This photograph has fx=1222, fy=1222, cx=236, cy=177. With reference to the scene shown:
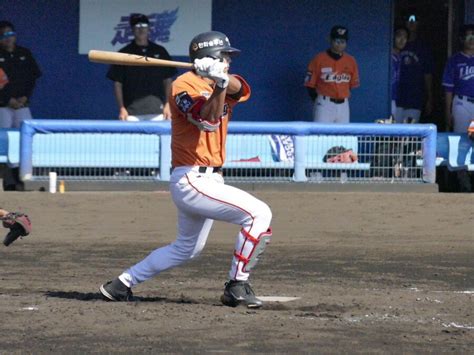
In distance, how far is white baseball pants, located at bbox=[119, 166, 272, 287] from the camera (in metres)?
6.91

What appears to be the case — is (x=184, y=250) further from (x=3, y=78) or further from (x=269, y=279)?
(x=3, y=78)

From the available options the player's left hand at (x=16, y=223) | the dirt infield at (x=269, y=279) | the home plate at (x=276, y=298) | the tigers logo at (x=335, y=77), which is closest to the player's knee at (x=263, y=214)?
the dirt infield at (x=269, y=279)

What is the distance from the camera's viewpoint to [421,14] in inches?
649

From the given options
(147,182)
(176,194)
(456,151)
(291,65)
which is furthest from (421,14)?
(176,194)

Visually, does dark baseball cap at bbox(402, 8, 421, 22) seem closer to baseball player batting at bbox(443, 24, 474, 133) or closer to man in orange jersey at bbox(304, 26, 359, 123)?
baseball player batting at bbox(443, 24, 474, 133)

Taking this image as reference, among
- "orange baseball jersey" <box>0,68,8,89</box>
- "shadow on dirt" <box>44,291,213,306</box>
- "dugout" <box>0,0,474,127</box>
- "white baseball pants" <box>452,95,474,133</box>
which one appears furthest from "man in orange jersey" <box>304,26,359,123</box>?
"shadow on dirt" <box>44,291,213,306</box>

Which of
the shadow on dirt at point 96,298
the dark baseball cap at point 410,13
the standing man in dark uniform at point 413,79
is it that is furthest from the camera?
the dark baseball cap at point 410,13

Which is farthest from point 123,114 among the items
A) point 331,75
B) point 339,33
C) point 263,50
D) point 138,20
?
point 339,33

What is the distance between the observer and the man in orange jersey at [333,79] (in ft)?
46.1

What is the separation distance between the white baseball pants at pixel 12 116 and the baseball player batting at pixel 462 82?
482 centimetres

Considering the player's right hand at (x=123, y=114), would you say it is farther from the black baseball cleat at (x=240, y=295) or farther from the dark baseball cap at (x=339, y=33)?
the black baseball cleat at (x=240, y=295)

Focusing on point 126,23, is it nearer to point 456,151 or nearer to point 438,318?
point 456,151

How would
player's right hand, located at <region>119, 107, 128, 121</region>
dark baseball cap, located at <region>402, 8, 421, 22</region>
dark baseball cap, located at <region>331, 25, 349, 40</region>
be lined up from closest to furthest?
player's right hand, located at <region>119, 107, 128, 121</region> → dark baseball cap, located at <region>331, 25, 349, 40</region> → dark baseball cap, located at <region>402, 8, 421, 22</region>

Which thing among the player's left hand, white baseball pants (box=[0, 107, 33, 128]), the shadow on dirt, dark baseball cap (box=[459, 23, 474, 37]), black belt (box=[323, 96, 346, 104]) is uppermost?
dark baseball cap (box=[459, 23, 474, 37])
